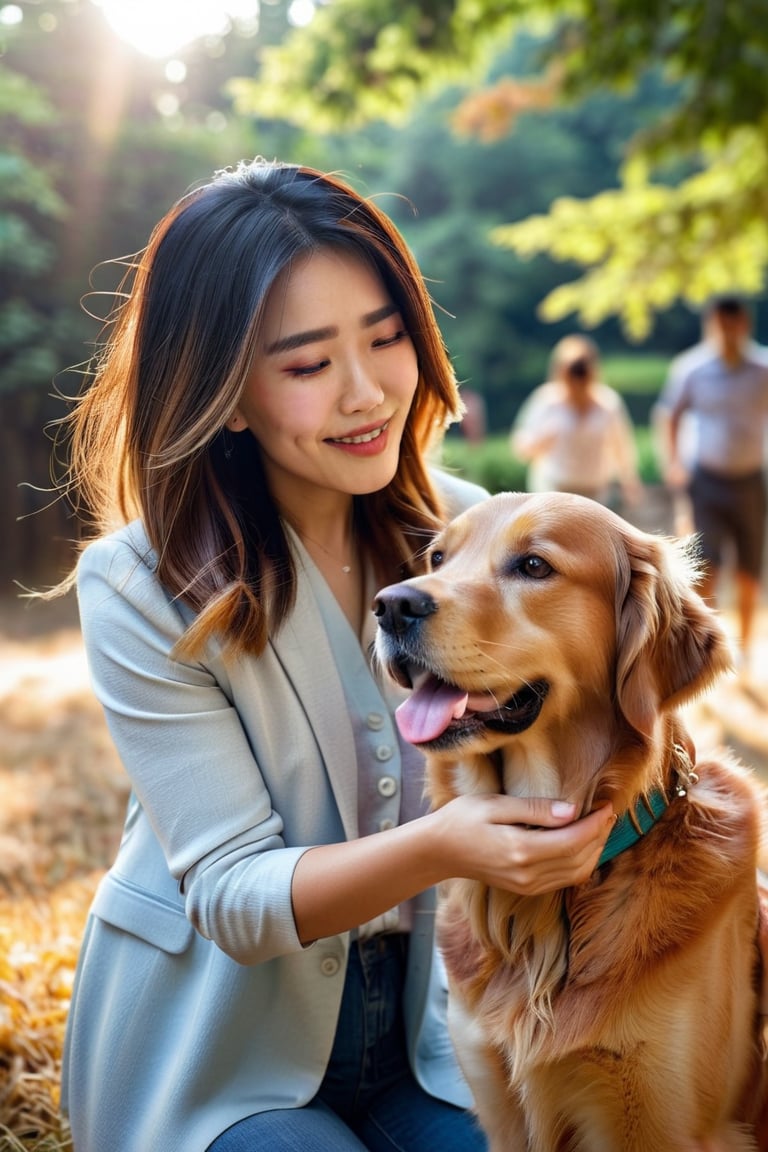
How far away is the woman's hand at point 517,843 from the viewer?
174 cm

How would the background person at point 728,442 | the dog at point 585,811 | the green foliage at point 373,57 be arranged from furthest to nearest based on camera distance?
the background person at point 728,442 → the green foliage at point 373,57 → the dog at point 585,811

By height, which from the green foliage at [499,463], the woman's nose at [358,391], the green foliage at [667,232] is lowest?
the woman's nose at [358,391]

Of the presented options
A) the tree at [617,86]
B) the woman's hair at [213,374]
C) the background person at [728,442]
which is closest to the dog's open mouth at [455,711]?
the woman's hair at [213,374]

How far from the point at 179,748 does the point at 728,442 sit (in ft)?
20.3

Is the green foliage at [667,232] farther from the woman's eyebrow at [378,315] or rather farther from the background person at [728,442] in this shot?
the woman's eyebrow at [378,315]

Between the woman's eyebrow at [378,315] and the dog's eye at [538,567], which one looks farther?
the woman's eyebrow at [378,315]

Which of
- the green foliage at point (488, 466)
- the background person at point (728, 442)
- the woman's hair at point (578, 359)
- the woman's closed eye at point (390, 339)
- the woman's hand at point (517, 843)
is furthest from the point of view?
the green foliage at point (488, 466)

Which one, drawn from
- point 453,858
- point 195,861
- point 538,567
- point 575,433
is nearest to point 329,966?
point 195,861

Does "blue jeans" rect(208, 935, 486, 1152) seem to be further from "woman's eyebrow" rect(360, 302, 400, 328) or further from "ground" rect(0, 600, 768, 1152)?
"woman's eyebrow" rect(360, 302, 400, 328)

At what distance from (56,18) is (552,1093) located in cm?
1288

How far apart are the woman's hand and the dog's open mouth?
0.12 metres

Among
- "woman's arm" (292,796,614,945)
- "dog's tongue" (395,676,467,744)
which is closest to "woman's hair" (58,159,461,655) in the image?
"dog's tongue" (395,676,467,744)

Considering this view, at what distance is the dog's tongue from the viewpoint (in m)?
1.86

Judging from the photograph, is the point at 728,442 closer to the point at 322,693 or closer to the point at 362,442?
the point at 362,442
